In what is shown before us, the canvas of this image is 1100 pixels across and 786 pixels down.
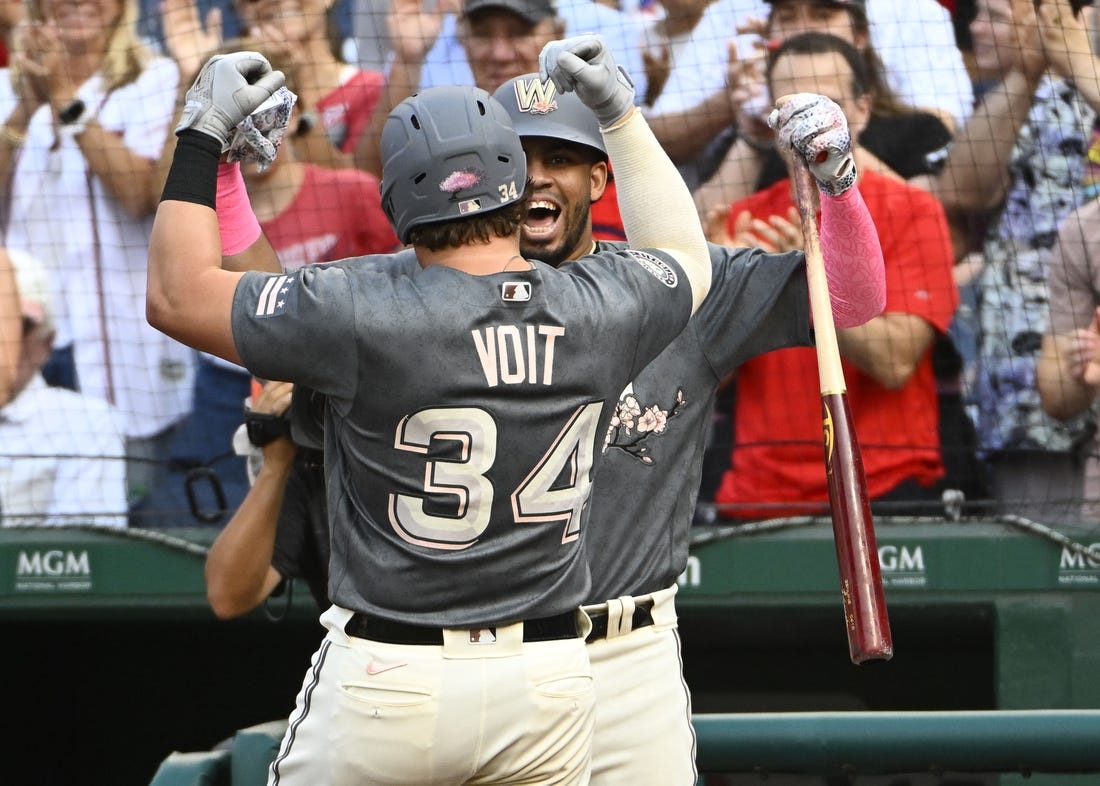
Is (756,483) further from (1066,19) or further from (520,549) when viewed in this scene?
Result: (520,549)

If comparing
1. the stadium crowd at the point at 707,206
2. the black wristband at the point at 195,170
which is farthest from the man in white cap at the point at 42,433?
the black wristband at the point at 195,170

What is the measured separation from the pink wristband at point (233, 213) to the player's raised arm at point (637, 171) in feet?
1.41

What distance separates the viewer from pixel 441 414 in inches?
67.9

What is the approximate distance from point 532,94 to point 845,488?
2.66 ft

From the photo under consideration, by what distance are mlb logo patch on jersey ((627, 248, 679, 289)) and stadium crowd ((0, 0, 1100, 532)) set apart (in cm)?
172

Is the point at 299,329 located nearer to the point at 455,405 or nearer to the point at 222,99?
the point at 455,405

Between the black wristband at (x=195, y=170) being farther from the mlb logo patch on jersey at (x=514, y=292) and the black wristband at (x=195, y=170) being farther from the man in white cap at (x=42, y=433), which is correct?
the man in white cap at (x=42, y=433)

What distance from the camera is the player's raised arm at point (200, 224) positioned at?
1.73 meters

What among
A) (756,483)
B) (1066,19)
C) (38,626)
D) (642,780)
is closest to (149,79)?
(38,626)

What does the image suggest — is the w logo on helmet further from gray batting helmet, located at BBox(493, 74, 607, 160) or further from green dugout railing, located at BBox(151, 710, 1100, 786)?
green dugout railing, located at BBox(151, 710, 1100, 786)

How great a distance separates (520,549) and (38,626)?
273 centimetres

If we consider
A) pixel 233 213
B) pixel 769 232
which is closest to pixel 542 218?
pixel 233 213

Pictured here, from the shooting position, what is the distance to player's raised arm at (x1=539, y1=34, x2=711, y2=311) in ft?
6.30

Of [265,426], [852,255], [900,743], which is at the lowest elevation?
[900,743]
